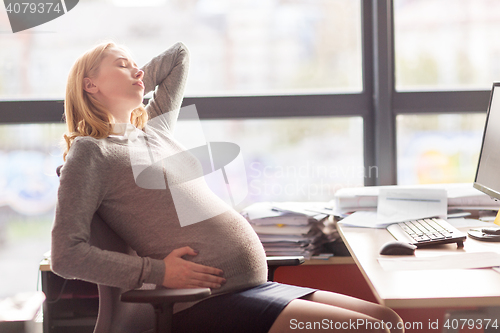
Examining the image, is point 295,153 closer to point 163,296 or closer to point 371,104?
point 371,104

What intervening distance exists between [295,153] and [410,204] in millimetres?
704

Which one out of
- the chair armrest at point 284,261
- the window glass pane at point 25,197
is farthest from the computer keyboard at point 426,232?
the window glass pane at point 25,197

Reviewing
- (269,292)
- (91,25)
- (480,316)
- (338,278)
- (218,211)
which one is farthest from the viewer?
(91,25)

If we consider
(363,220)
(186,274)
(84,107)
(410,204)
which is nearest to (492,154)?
(410,204)

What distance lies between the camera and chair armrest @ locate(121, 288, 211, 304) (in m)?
0.93

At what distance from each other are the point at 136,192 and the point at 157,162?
0.16 m

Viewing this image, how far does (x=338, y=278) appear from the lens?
5.72 feet

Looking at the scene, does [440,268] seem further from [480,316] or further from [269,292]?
[269,292]

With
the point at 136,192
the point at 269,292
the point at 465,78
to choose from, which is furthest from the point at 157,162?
A: the point at 465,78

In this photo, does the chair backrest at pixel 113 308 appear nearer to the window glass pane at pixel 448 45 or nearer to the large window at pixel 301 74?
the large window at pixel 301 74

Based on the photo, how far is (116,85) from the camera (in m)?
1.37

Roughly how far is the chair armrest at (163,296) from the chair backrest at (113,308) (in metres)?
0.14

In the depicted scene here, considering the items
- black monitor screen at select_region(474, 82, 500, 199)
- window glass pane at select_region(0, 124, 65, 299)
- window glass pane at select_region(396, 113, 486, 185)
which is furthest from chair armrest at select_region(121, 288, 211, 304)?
window glass pane at select_region(396, 113, 486, 185)

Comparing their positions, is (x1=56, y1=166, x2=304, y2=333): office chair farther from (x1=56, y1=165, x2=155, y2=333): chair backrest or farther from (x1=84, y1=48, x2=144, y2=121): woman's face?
(x1=84, y1=48, x2=144, y2=121): woman's face
